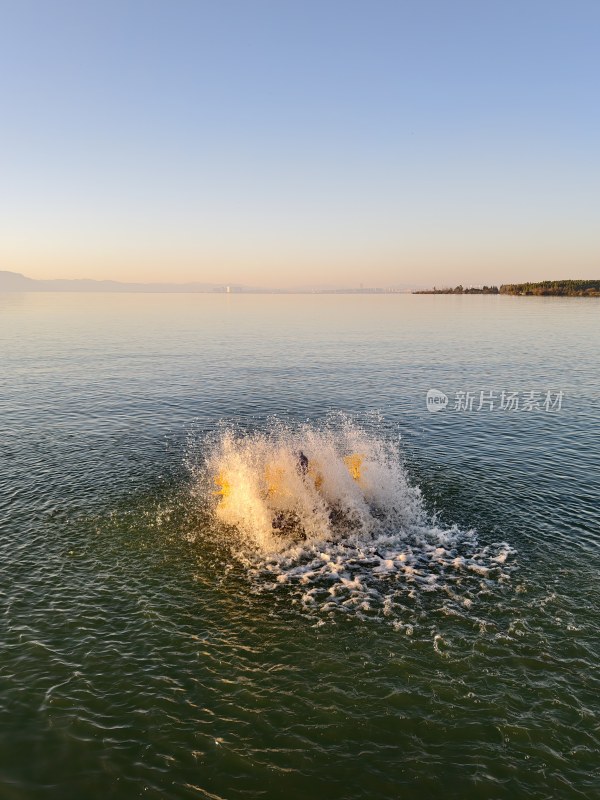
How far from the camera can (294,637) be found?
17906 millimetres

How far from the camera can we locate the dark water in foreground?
1319 centimetres

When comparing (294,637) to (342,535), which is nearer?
(294,637)

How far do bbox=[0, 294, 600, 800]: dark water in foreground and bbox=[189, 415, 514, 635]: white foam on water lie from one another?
15cm

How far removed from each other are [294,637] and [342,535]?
806 cm

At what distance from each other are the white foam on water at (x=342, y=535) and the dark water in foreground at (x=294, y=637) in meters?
0.15

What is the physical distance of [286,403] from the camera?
52781 mm

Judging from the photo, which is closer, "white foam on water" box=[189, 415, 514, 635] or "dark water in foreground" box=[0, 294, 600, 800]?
"dark water in foreground" box=[0, 294, 600, 800]

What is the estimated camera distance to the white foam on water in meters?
20.6

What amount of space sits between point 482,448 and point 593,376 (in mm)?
38263

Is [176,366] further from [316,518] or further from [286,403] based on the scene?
[316,518]

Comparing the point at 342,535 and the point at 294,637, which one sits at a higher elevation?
the point at 342,535

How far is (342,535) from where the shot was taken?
83.4 ft

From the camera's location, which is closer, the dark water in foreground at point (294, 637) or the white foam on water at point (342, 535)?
the dark water in foreground at point (294, 637)

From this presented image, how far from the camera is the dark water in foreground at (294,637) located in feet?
43.3
